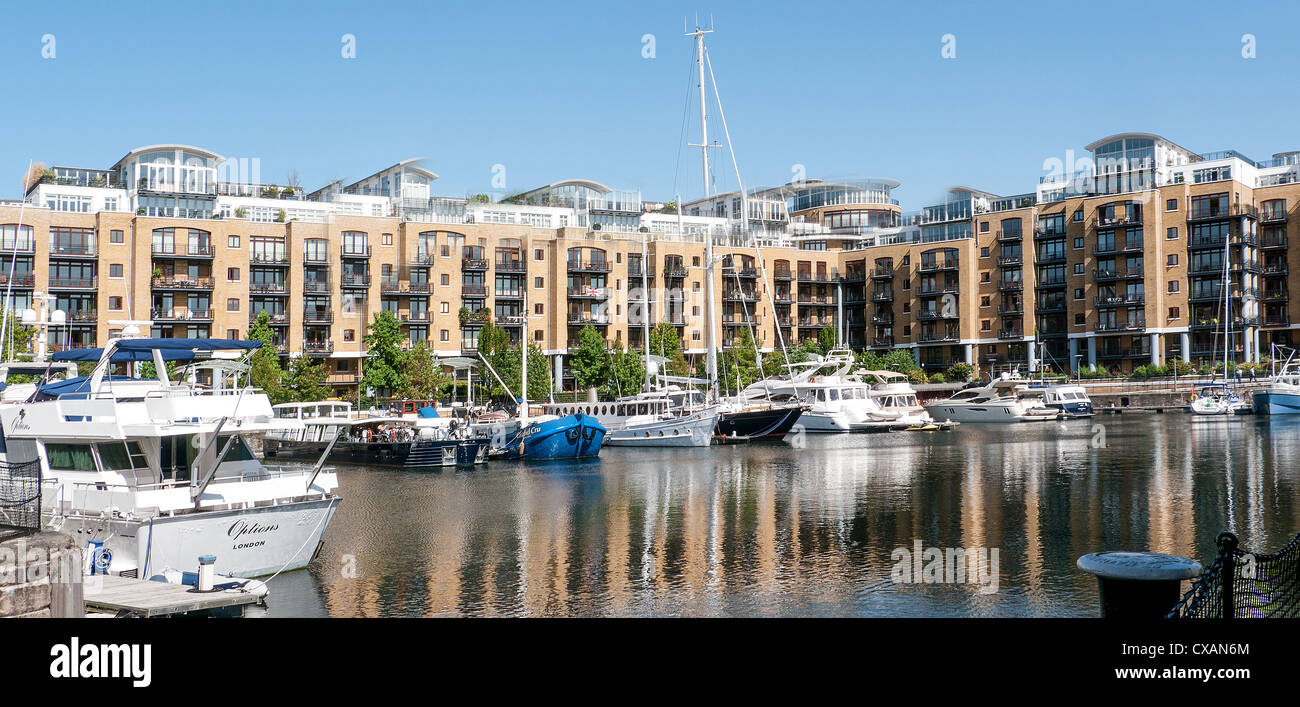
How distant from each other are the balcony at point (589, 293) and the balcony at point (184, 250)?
30871 mm

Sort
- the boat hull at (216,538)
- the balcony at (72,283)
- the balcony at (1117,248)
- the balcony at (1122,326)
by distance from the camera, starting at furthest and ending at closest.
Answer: the balcony at (1122,326), the balcony at (1117,248), the balcony at (72,283), the boat hull at (216,538)

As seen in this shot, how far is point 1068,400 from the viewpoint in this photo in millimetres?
89062

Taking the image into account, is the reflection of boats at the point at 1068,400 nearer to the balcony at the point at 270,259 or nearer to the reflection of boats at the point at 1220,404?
the reflection of boats at the point at 1220,404

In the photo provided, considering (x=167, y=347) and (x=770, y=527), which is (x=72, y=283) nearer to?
(x=167, y=347)

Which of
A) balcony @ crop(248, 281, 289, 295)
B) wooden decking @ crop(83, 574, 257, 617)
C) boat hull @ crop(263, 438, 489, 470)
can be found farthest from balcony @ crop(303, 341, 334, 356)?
wooden decking @ crop(83, 574, 257, 617)

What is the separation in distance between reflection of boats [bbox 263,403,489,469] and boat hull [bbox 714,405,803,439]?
57.7ft

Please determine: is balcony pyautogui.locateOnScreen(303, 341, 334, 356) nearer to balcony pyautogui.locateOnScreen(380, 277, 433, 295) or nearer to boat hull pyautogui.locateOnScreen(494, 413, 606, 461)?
balcony pyautogui.locateOnScreen(380, 277, 433, 295)

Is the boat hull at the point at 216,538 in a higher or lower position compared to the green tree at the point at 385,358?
lower

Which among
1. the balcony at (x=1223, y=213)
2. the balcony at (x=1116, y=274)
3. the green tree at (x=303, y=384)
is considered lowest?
the green tree at (x=303, y=384)

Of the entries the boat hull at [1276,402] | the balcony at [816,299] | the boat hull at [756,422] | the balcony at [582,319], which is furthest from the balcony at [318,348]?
the boat hull at [1276,402]

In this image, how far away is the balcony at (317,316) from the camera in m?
88.9

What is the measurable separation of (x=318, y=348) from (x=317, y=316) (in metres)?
2.94

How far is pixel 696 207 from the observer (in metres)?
144

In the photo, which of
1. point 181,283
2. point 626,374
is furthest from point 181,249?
point 626,374
